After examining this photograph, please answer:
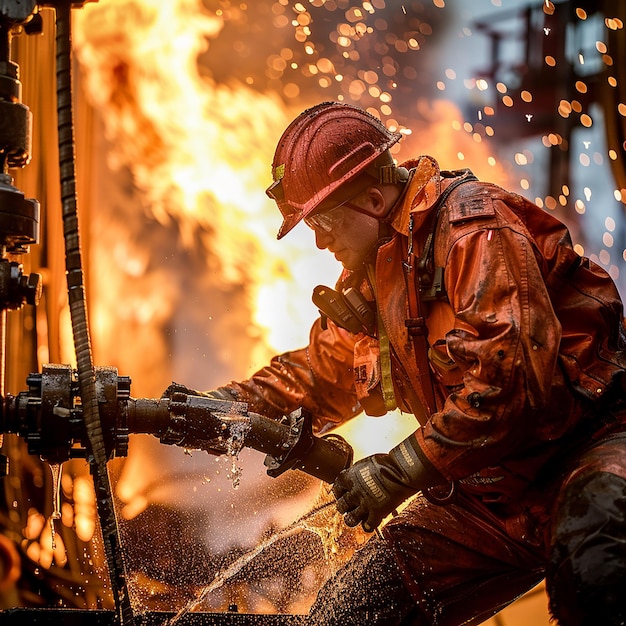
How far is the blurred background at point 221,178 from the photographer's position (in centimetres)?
497

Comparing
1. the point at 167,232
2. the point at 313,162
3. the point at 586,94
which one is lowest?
the point at 313,162

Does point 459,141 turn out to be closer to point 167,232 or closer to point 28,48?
point 167,232

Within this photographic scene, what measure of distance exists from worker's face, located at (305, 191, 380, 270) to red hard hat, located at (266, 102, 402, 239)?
84 mm

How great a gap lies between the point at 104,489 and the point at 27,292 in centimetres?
61

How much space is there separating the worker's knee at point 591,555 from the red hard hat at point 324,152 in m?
1.30

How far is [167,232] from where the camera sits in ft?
24.3

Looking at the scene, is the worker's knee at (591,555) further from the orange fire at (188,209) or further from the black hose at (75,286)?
the orange fire at (188,209)

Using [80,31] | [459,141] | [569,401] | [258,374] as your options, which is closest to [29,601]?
[258,374]

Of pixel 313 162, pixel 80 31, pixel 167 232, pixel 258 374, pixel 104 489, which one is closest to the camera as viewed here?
pixel 104 489

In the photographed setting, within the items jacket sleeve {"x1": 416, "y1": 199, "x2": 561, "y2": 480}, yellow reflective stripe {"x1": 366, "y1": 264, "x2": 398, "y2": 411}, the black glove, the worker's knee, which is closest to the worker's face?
yellow reflective stripe {"x1": 366, "y1": 264, "x2": 398, "y2": 411}

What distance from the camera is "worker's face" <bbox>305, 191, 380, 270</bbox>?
2939 mm

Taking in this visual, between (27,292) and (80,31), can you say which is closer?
(27,292)

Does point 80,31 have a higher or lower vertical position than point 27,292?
higher

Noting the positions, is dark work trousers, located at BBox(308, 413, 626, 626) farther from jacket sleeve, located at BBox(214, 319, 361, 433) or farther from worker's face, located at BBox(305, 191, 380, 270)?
worker's face, located at BBox(305, 191, 380, 270)
